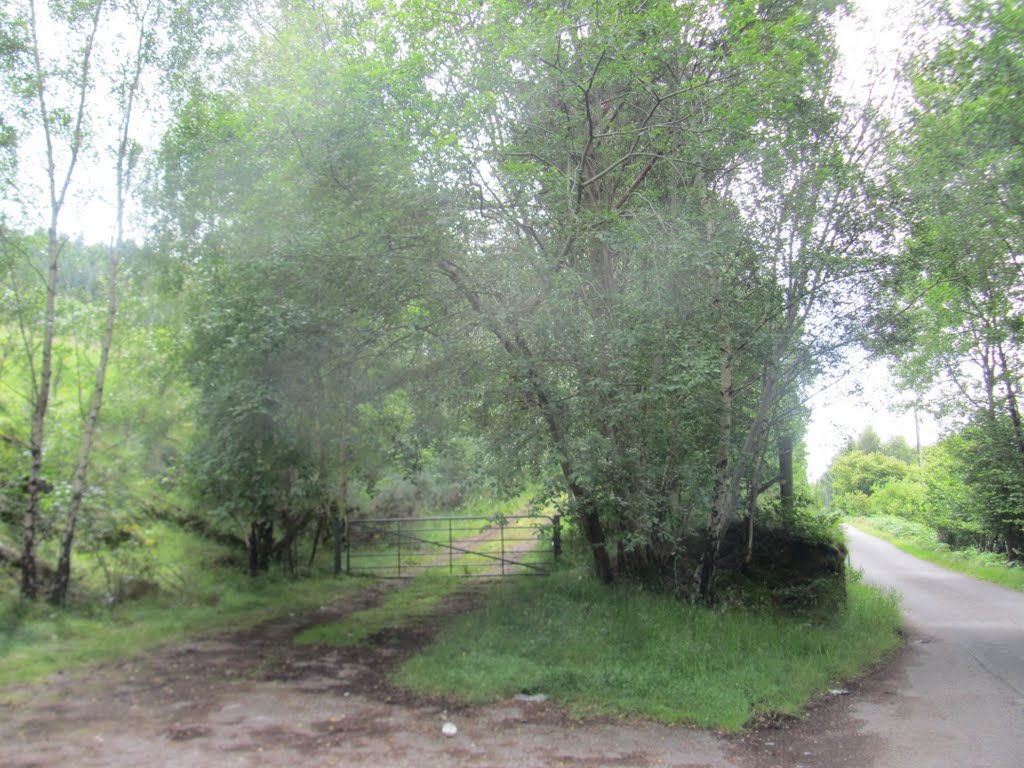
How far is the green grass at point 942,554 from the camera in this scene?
20.1m

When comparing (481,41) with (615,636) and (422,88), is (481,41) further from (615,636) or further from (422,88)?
Answer: (615,636)

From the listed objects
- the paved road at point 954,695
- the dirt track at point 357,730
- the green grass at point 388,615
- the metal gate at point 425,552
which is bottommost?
the paved road at point 954,695

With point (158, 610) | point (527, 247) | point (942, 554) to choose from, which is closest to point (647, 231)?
point (527, 247)

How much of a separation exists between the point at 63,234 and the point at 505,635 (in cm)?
883

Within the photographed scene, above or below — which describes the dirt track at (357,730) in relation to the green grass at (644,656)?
below

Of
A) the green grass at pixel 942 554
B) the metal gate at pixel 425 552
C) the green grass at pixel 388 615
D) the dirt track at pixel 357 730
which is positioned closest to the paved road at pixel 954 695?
the dirt track at pixel 357 730

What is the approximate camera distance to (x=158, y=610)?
11.2m

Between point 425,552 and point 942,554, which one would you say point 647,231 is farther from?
point 942,554

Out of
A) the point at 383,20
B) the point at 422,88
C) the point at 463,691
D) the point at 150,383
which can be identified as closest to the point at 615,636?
the point at 463,691

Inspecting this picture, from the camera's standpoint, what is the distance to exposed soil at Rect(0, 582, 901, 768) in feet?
18.7

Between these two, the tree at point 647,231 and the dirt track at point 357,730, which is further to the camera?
the tree at point 647,231

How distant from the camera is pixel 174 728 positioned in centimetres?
630

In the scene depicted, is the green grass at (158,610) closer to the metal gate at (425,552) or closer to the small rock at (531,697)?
the metal gate at (425,552)

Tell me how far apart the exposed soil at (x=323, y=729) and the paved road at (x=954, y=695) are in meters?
0.30
